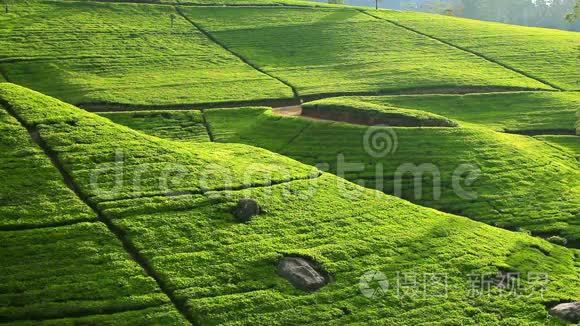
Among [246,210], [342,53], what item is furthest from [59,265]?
[342,53]

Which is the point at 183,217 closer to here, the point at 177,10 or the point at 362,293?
the point at 362,293

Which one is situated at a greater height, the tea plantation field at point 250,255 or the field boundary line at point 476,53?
the field boundary line at point 476,53

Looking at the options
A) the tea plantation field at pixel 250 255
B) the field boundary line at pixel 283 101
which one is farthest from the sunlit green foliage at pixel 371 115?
the tea plantation field at pixel 250 255

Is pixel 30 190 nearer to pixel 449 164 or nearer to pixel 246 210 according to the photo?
pixel 246 210

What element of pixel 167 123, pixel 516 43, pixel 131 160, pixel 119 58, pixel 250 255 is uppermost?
pixel 516 43

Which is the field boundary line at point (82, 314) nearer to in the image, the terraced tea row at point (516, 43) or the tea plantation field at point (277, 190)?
the tea plantation field at point (277, 190)

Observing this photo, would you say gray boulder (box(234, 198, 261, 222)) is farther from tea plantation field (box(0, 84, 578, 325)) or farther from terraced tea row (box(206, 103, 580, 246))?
terraced tea row (box(206, 103, 580, 246))
